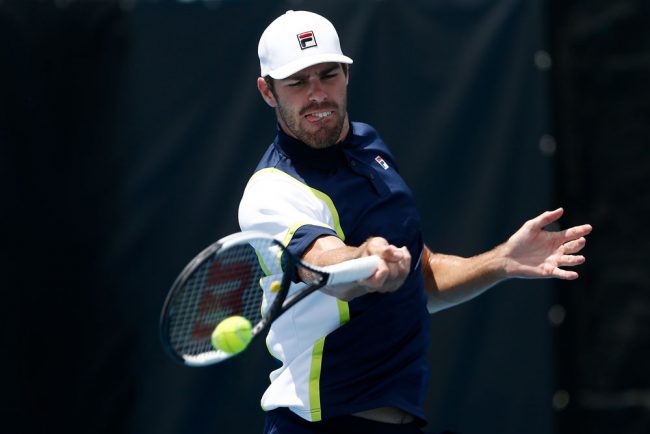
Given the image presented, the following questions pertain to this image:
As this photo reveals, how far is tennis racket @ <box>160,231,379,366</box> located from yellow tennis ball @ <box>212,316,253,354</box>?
4 cm

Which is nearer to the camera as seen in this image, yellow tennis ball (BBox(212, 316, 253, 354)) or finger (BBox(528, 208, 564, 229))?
yellow tennis ball (BBox(212, 316, 253, 354))

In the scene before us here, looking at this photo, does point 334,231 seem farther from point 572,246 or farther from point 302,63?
point 572,246

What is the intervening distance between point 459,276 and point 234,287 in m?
0.85

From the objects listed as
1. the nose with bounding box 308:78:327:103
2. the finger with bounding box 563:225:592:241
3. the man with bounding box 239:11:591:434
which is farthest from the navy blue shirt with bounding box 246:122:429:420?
the finger with bounding box 563:225:592:241

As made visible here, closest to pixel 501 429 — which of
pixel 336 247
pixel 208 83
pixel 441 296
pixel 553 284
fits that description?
pixel 553 284

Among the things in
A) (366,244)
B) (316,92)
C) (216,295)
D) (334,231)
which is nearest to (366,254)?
(366,244)

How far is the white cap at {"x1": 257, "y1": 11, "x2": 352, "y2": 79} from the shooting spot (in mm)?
3662

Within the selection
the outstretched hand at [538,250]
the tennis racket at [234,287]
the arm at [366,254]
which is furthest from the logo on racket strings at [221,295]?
the outstretched hand at [538,250]

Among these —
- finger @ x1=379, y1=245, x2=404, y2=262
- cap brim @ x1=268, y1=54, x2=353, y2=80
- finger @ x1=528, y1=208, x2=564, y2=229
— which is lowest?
finger @ x1=528, y1=208, x2=564, y2=229

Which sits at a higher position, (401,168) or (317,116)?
(317,116)

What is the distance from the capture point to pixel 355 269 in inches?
125

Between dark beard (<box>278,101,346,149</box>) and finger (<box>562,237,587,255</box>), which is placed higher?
dark beard (<box>278,101,346,149</box>)

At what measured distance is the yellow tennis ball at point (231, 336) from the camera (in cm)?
336

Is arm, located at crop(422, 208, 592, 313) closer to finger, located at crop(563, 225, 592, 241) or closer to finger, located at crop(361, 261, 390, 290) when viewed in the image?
finger, located at crop(563, 225, 592, 241)
